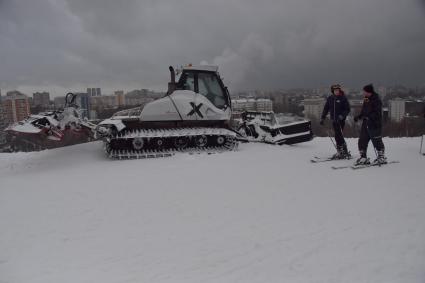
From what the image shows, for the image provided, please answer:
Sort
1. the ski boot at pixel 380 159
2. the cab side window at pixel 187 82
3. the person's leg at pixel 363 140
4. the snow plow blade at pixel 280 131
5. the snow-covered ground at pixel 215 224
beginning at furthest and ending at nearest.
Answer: the snow plow blade at pixel 280 131 < the cab side window at pixel 187 82 < the person's leg at pixel 363 140 < the ski boot at pixel 380 159 < the snow-covered ground at pixel 215 224

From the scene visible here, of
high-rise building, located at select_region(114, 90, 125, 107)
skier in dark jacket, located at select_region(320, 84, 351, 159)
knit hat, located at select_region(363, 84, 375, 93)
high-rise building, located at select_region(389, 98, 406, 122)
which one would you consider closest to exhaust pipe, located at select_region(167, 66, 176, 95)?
skier in dark jacket, located at select_region(320, 84, 351, 159)

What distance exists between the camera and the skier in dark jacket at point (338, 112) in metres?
8.60

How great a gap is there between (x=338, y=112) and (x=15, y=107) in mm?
9246

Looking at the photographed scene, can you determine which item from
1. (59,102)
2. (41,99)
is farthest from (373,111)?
(41,99)

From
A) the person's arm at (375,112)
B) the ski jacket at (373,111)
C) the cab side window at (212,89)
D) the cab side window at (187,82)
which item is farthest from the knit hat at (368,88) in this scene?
the cab side window at (187,82)

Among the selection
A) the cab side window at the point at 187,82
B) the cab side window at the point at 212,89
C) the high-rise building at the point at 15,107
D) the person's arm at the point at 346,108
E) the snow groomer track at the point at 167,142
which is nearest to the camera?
the person's arm at the point at 346,108

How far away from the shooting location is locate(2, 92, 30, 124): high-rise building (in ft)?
31.4

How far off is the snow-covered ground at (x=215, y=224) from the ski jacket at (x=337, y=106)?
6.11 feet

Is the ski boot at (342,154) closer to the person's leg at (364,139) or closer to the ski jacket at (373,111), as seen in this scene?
the person's leg at (364,139)

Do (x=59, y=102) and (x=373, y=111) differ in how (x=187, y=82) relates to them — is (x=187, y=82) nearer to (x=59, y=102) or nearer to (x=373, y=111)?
(x=59, y=102)

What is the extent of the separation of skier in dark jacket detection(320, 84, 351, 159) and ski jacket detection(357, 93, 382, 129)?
3.17ft

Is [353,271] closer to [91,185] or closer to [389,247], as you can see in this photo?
[389,247]

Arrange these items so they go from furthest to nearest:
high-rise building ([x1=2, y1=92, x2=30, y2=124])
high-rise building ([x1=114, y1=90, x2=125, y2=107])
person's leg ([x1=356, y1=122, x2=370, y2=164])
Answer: high-rise building ([x1=114, y1=90, x2=125, y2=107])
high-rise building ([x1=2, y1=92, x2=30, y2=124])
person's leg ([x1=356, y1=122, x2=370, y2=164])

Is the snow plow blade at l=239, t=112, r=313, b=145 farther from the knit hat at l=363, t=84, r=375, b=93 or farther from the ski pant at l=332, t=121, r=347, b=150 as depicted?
the knit hat at l=363, t=84, r=375, b=93
